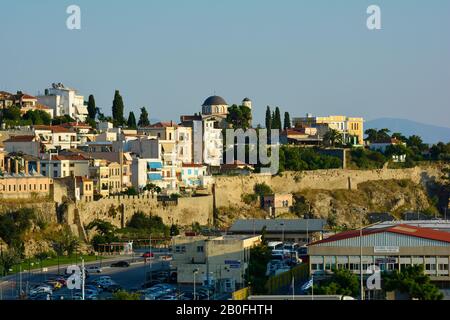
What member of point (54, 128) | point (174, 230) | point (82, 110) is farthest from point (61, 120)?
point (174, 230)

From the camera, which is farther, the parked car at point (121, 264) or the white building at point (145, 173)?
the white building at point (145, 173)

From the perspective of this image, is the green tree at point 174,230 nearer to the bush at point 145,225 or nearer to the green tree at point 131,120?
the bush at point 145,225

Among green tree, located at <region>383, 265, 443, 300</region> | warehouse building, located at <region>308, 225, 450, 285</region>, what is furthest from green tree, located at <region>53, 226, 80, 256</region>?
green tree, located at <region>383, 265, 443, 300</region>

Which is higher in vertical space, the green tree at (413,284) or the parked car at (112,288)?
the green tree at (413,284)

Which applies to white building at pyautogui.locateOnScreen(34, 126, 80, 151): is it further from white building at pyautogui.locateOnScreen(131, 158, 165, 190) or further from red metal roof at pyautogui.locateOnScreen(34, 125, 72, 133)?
white building at pyautogui.locateOnScreen(131, 158, 165, 190)

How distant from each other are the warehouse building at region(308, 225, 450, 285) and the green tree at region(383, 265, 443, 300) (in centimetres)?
165

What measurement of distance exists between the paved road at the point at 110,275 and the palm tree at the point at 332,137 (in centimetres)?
3079

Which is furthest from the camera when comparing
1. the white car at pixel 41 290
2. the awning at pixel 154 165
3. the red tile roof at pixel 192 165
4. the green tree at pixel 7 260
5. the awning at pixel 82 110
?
the awning at pixel 82 110

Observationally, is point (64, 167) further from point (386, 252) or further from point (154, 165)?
point (386, 252)

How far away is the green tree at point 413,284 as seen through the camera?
77.8ft

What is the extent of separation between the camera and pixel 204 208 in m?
49.6

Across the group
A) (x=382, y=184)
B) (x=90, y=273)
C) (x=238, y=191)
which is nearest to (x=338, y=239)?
(x=90, y=273)

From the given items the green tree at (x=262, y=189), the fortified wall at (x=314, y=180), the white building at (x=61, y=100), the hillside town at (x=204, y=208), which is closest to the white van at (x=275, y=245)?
A: the hillside town at (x=204, y=208)
